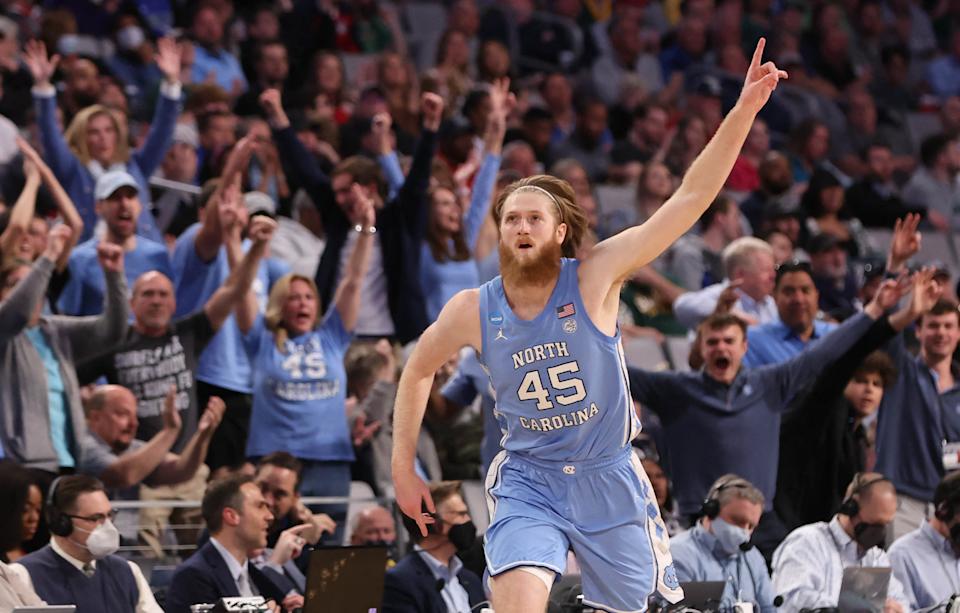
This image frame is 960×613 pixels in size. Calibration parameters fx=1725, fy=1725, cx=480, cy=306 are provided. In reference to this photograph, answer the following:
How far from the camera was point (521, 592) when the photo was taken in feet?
16.8

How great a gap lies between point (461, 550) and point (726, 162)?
3.25 meters

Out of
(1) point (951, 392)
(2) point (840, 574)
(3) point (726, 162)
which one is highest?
(3) point (726, 162)

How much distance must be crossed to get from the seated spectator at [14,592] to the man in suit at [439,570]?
153 centimetres

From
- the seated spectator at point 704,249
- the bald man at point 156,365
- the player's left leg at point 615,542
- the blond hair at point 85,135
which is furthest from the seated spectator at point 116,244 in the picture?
the player's left leg at point 615,542

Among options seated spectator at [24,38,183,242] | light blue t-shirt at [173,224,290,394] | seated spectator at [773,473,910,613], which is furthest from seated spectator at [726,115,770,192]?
seated spectator at [773,473,910,613]

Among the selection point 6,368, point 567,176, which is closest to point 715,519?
point 6,368

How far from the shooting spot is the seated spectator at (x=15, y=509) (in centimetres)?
745

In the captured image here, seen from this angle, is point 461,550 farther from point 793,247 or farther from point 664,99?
point 664,99

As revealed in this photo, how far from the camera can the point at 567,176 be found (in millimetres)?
11312

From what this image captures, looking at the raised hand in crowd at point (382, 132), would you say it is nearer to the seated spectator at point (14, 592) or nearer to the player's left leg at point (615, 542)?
the seated spectator at point (14, 592)

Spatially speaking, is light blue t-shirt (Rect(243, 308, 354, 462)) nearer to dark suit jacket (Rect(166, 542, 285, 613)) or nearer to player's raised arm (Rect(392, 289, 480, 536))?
dark suit jacket (Rect(166, 542, 285, 613))

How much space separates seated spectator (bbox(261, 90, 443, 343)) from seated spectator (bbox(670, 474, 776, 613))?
103 inches

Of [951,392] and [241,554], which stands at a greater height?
[951,392]

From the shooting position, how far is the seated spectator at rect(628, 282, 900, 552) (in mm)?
8445
